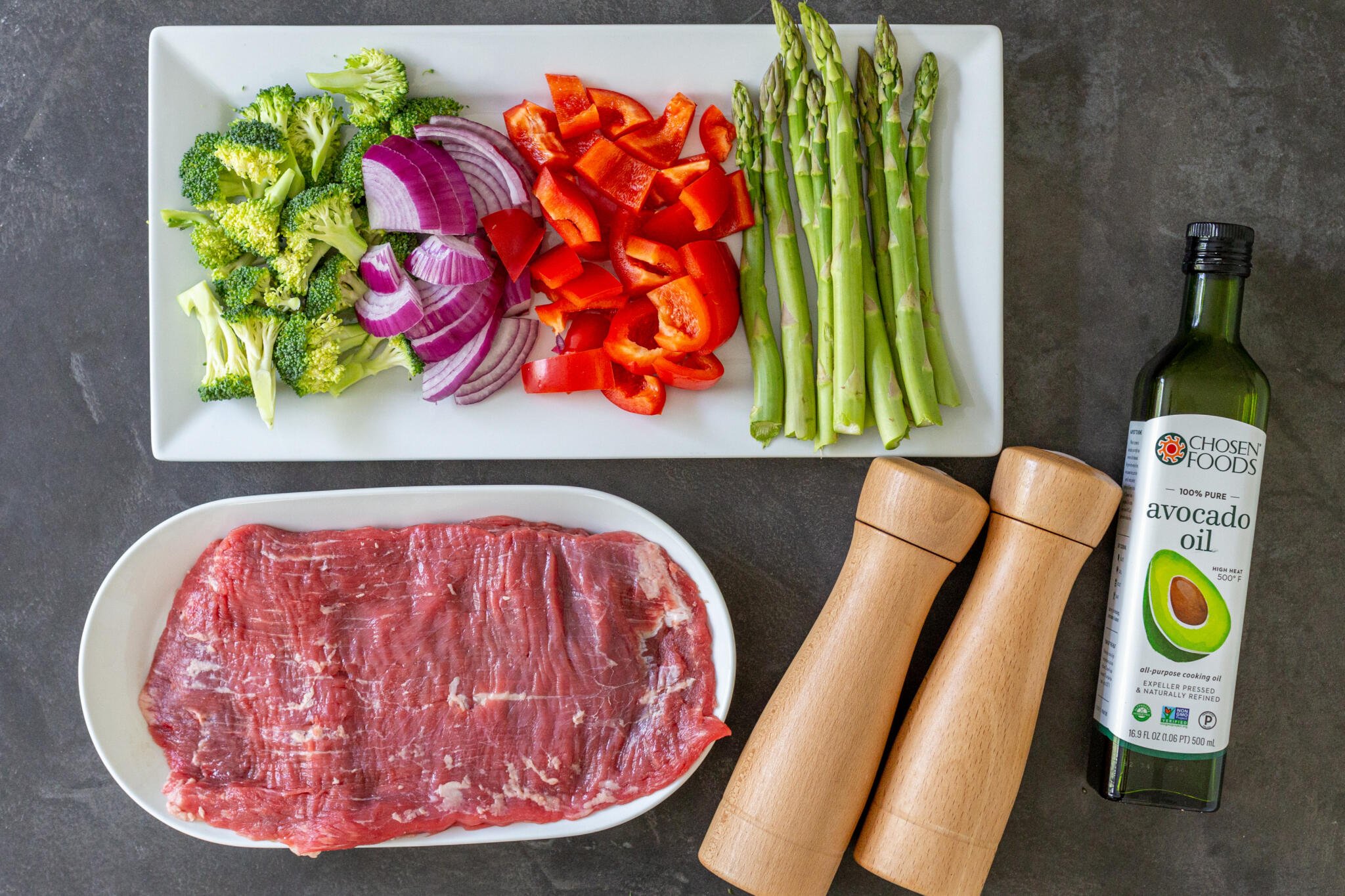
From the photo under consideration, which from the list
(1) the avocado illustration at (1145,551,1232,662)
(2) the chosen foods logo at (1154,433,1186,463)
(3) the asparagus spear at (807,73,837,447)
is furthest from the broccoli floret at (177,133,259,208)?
(1) the avocado illustration at (1145,551,1232,662)

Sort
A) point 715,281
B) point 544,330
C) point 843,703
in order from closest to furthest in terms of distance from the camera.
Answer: point 843,703 → point 715,281 → point 544,330

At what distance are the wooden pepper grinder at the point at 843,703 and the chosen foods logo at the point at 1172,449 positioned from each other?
42cm

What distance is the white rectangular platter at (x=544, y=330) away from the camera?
6.26 ft

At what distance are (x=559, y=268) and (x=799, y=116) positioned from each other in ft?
2.30

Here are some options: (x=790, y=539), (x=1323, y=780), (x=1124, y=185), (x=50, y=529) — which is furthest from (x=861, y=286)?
(x=50, y=529)

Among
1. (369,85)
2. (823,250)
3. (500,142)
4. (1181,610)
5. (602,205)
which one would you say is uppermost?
(369,85)

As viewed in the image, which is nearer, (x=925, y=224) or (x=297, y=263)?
(x=297, y=263)

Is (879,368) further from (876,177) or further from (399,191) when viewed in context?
(399,191)

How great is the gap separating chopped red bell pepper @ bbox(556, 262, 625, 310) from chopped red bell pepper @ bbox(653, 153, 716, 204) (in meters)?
0.26

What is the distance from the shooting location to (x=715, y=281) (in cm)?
187

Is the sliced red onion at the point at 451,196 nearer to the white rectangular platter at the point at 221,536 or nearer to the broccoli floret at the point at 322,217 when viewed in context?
the broccoli floret at the point at 322,217

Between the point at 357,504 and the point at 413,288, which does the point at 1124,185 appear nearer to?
the point at 413,288

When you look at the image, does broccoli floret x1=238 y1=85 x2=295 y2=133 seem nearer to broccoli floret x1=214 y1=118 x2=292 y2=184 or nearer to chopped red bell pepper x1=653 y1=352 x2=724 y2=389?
broccoli floret x1=214 y1=118 x2=292 y2=184

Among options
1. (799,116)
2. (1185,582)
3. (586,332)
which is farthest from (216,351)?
(1185,582)
